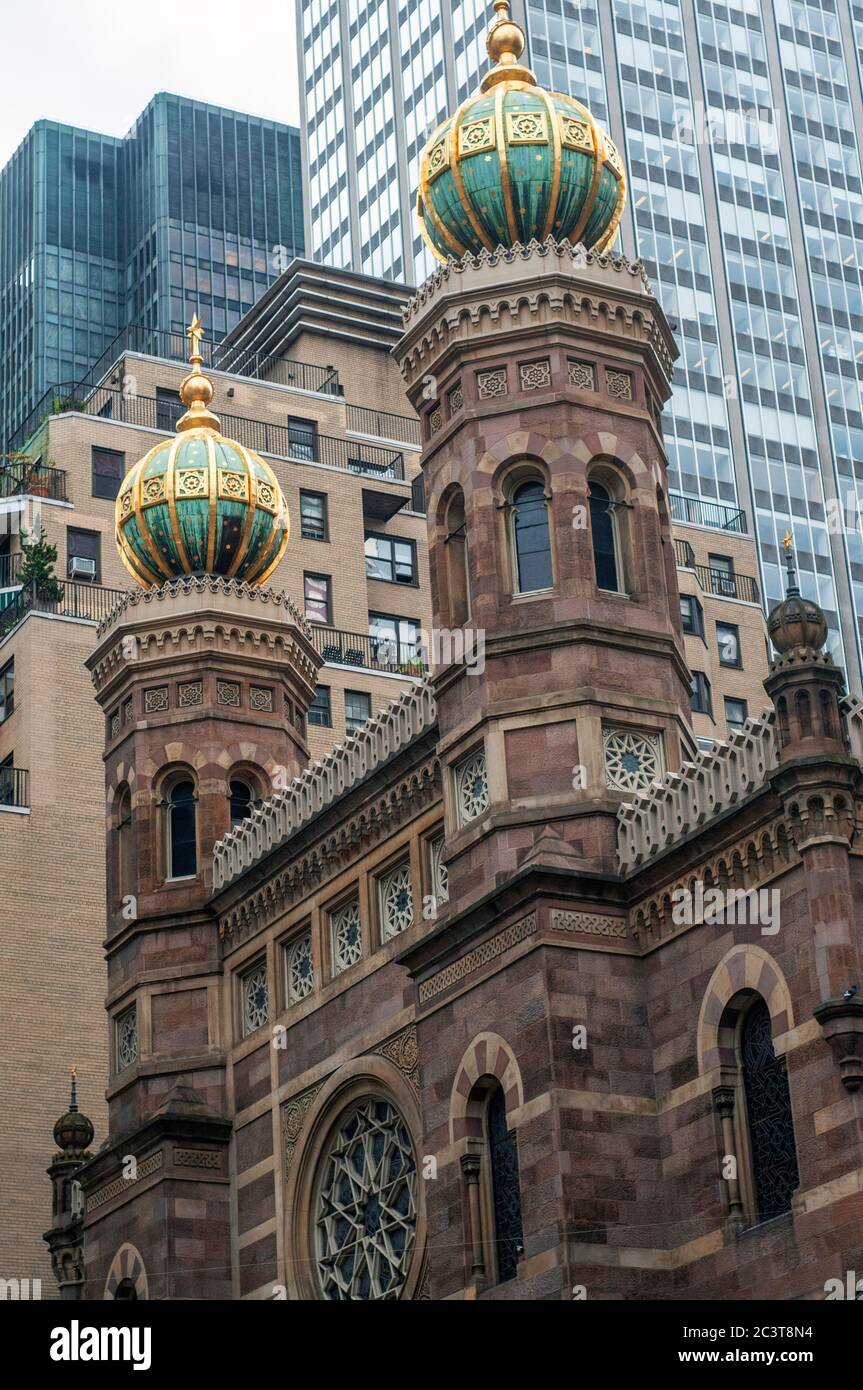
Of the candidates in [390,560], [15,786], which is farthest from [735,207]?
[15,786]

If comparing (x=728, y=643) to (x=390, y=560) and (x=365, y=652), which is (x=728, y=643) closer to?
(x=390, y=560)

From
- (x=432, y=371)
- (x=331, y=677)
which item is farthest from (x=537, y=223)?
(x=331, y=677)

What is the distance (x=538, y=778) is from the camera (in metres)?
35.6

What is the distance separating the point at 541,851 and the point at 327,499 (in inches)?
1616

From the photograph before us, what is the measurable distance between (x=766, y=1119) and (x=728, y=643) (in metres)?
52.5

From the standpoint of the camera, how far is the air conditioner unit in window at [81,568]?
68500mm

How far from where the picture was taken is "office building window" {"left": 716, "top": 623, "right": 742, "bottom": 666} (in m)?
82.9

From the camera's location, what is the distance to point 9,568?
70375 mm

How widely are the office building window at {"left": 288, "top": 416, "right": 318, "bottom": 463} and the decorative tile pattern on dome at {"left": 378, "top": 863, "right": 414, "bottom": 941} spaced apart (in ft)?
121

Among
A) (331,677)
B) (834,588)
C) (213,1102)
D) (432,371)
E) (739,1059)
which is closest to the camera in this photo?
(739,1059)

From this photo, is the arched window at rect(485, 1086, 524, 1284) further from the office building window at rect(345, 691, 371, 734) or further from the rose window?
the office building window at rect(345, 691, 371, 734)

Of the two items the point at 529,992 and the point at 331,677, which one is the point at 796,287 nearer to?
the point at 331,677

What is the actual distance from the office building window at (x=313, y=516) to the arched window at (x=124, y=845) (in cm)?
2730

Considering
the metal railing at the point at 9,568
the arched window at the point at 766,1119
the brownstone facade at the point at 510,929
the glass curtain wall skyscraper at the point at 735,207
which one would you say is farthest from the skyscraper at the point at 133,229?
the arched window at the point at 766,1119
